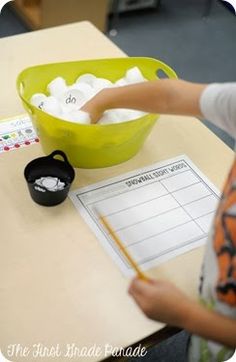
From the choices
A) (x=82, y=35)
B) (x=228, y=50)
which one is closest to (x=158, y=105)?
(x=82, y=35)

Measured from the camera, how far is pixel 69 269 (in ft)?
2.36

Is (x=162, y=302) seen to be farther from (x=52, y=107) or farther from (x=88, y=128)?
(x=52, y=107)

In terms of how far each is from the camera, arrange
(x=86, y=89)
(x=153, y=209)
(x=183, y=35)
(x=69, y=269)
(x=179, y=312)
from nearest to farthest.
→ (x=179, y=312) < (x=69, y=269) < (x=153, y=209) < (x=86, y=89) < (x=183, y=35)

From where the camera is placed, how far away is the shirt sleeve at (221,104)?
0.64 m

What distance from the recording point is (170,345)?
1234 mm

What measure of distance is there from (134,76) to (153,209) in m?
0.32

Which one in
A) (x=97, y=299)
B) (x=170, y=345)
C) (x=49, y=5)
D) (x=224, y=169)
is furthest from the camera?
(x=49, y=5)

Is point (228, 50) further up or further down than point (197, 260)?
further down

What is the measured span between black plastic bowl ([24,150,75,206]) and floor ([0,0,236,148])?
1.54 m

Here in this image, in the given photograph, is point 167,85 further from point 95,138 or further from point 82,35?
point 82,35

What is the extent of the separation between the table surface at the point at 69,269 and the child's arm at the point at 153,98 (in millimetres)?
147

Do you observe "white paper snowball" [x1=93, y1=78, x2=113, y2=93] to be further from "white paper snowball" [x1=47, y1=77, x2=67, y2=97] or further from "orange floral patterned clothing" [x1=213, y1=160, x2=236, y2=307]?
"orange floral patterned clothing" [x1=213, y1=160, x2=236, y2=307]

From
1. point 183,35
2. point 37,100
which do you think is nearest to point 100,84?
point 37,100

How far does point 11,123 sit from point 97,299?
1.60 ft
